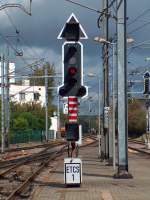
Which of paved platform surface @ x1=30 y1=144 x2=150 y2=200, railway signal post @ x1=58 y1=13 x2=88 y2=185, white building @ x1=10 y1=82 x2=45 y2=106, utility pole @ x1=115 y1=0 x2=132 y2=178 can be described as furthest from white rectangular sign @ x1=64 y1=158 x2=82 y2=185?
white building @ x1=10 y1=82 x2=45 y2=106

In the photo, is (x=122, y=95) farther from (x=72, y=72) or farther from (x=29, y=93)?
(x=29, y=93)

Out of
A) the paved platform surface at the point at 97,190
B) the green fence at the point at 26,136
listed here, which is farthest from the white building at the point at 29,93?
the paved platform surface at the point at 97,190

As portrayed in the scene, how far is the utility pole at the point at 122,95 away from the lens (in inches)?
1051

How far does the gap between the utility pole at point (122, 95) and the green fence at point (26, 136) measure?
202 feet

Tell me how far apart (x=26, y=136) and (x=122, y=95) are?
248 ft

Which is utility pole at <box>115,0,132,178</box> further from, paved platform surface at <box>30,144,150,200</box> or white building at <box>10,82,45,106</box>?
white building at <box>10,82,45,106</box>

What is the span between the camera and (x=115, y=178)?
1049 inches

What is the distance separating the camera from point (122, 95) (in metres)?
26.9

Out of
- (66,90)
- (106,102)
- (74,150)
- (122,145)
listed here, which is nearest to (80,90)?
(66,90)

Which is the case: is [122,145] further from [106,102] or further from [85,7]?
[106,102]

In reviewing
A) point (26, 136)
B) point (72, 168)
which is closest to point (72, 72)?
point (72, 168)

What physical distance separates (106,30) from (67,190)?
20320 mm

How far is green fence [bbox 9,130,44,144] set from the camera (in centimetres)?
9204

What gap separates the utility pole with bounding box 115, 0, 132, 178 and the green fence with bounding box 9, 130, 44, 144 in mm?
61666
